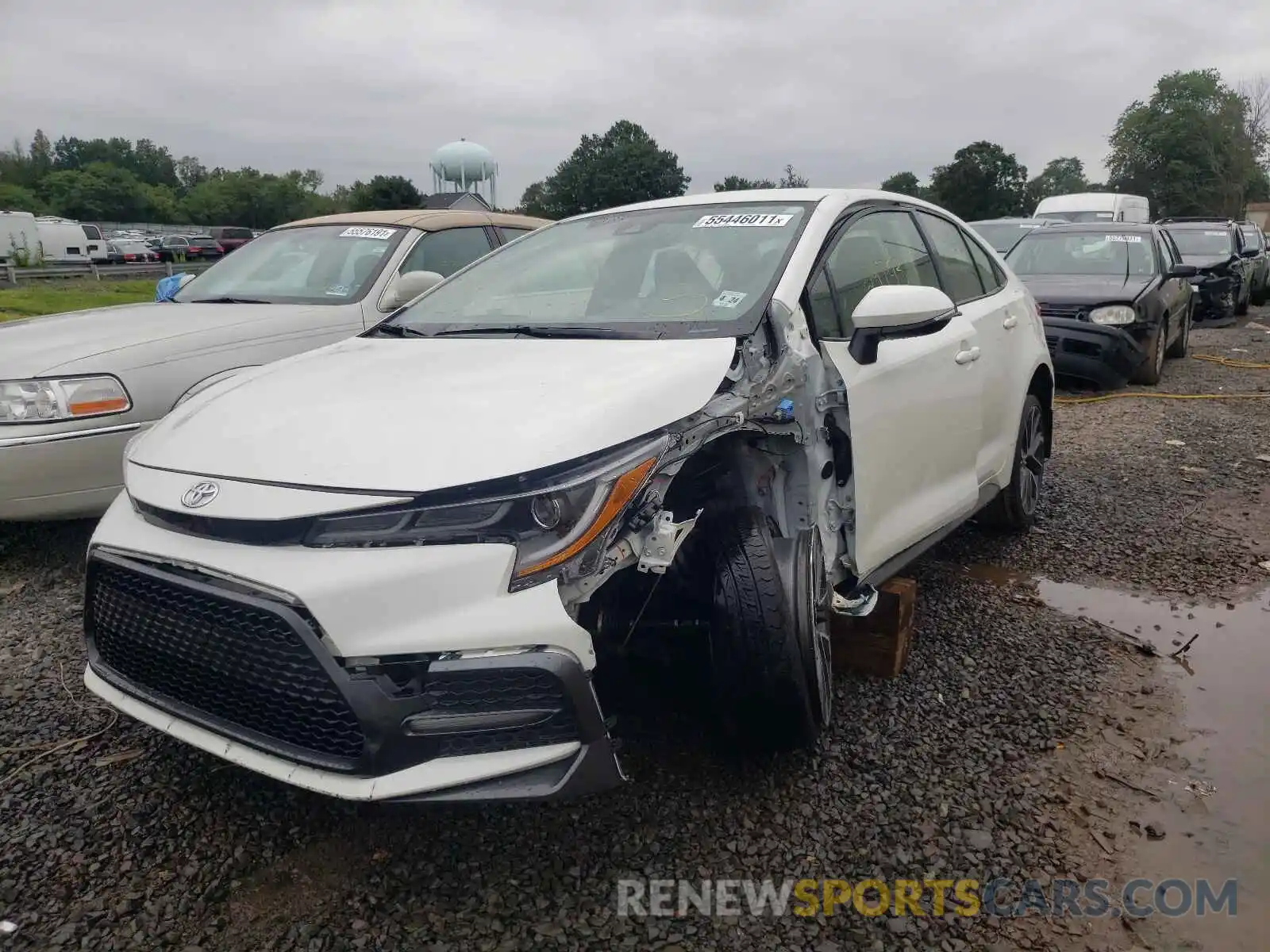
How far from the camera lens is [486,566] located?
1846mm

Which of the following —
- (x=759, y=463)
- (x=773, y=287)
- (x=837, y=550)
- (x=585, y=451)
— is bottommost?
(x=837, y=550)

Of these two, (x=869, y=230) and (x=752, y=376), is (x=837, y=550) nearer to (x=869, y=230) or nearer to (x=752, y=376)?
(x=752, y=376)

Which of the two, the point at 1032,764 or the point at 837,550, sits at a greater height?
the point at 837,550

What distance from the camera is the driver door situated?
2781 millimetres

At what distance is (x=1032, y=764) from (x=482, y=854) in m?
1.57

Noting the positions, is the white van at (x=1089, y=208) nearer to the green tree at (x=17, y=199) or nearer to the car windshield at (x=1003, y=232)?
the car windshield at (x=1003, y=232)

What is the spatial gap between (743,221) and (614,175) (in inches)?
2439

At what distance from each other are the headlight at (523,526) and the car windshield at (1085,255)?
8117mm

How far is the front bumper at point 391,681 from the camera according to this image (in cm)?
180

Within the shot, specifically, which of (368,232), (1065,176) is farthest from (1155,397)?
(1065,176)

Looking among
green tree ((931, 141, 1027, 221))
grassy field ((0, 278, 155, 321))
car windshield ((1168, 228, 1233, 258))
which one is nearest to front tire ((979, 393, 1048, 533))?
car windshield ((1168, 228, 1233, 258))


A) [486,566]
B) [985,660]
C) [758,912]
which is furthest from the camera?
[985,660]

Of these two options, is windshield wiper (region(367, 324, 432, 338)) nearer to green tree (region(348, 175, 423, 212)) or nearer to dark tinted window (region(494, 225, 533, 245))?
dark tinted window (region(494, 225, 533, 245))

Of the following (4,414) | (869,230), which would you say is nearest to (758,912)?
(869,230)
